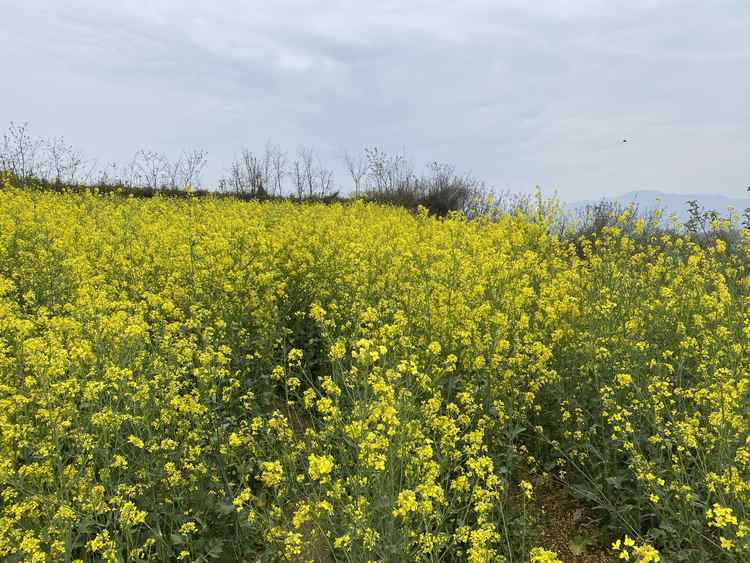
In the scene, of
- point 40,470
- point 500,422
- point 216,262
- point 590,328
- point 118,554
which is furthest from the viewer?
point 216,262

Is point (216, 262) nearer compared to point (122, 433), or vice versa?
point (122, 433)

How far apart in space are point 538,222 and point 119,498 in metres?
7.60

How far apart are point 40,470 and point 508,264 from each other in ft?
15.1

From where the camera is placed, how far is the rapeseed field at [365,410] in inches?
100

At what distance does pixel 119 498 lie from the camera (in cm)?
241

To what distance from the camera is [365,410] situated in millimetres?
2625

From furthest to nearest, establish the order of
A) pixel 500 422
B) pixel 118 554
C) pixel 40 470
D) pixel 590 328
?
pixel 590 328, pixel 500 422, pixel 40 470, pixel 118 554

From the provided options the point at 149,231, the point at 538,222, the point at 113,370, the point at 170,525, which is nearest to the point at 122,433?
the point at 113,370

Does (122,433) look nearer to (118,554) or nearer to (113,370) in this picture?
(113,370)

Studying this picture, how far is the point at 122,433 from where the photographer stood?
10.6 feet

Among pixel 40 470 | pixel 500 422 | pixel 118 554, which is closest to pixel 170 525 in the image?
pixel 118 554

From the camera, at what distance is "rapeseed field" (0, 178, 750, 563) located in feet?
8.37

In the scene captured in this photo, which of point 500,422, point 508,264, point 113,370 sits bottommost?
point 500,422

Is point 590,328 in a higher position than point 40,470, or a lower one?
higher
